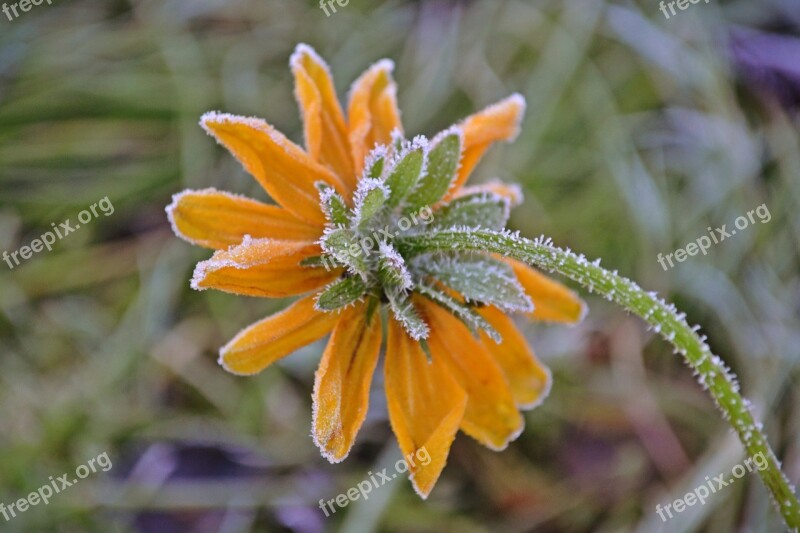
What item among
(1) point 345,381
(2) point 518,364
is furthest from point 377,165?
(2) point 518,364

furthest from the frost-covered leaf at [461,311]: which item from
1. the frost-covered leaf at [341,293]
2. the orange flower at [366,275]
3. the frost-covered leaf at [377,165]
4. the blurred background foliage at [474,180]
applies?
the blurred background foliage at [474,180]

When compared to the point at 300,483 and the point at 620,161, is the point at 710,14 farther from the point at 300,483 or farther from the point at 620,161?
the point at 300,483

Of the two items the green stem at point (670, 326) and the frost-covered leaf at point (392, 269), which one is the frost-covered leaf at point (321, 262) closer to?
the frost-covered leaf at point (392, 269)

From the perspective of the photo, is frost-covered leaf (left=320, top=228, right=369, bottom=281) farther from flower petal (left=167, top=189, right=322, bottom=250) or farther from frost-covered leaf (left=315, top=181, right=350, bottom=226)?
flower petal (left=167, top=189, right=322, bottom=250)

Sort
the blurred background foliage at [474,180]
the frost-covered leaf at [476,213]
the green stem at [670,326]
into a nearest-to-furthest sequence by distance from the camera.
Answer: the green stem at [670,326], the frost-covered leaf at [476,213], the blurred background foliage at [474,180]

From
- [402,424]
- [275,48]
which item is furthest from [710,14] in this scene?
[402,424]
